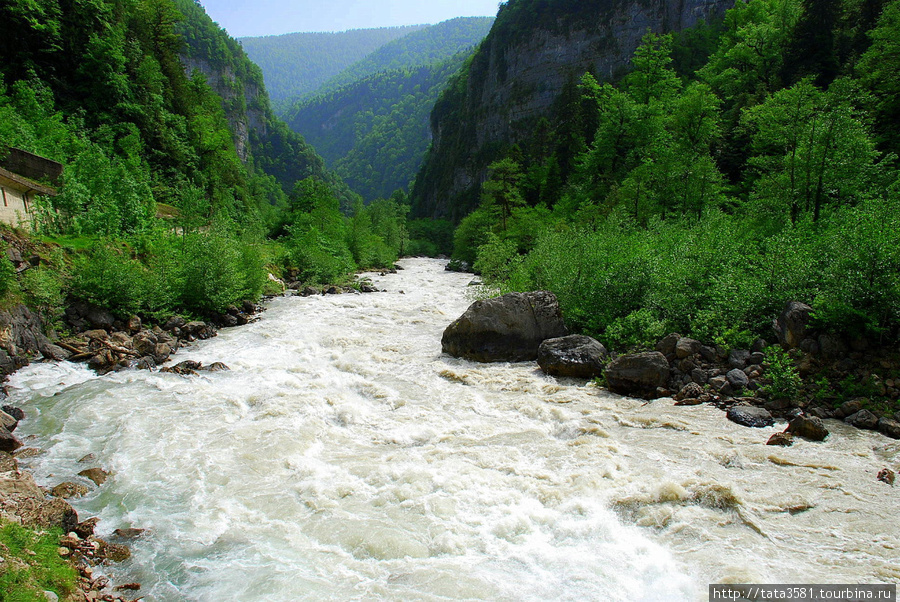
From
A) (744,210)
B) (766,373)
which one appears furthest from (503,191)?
(766,373)

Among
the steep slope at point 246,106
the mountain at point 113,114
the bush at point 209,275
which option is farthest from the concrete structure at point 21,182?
the steep slope at point 246,106

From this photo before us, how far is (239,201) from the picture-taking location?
55750 mm

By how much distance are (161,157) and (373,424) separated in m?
43.3

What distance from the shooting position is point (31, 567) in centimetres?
548

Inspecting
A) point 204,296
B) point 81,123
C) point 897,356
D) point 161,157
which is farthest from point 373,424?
point 161,157

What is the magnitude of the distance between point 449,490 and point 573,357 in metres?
7.18

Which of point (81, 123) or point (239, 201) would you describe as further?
point (239, 201)

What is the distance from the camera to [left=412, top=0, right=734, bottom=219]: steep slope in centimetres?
8875

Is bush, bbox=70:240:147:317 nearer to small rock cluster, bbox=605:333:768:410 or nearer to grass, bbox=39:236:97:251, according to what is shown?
grass, bbox=39:236:97:251

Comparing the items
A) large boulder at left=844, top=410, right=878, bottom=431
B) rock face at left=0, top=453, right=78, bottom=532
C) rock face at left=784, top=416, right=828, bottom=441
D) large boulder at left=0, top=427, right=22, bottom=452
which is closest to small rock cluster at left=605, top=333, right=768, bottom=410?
rock face at left=784, top=416, right=828, bottom=441

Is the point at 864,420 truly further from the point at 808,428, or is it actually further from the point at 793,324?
the point at 793,324

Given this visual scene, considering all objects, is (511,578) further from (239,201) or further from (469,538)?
(239,201)

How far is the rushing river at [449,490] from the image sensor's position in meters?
6.48

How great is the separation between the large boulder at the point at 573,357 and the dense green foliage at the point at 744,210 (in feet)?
3.37
